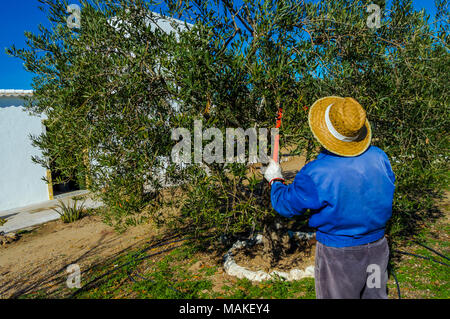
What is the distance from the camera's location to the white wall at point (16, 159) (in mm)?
12469

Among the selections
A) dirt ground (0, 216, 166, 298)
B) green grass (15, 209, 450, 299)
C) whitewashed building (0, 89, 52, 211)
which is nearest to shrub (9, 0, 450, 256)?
green grass (15, 209, 450, 299)

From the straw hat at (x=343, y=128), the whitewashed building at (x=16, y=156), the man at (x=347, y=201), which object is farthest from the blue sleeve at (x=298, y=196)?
the whitewashed building at (x=16, y=156)

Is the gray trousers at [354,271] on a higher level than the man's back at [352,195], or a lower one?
lower

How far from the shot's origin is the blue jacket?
8.41 ft

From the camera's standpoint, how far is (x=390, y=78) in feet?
13.6

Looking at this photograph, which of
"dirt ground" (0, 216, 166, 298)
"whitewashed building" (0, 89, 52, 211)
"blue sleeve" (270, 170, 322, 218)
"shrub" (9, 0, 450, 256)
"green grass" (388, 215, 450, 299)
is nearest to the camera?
"blue sleeve" (270, 170, 322, 218)

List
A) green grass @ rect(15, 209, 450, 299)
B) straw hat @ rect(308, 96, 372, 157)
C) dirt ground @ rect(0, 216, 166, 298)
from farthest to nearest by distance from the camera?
1. dirt ground @ rect(0, 216, 166, 298)
2. green grass @ rect(15, 209, 450, 299)
3. straw hat @ rect(308, 96, 372, 157)

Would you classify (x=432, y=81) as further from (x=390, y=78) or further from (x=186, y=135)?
(x=186, y=135)

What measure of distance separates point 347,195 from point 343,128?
0.60 meters

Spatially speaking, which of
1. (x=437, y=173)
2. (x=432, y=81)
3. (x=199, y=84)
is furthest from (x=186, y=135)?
(x=437, y=173)

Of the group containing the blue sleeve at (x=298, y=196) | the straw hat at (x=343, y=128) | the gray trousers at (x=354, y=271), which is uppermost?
the straw hat at (x=343, y=128)

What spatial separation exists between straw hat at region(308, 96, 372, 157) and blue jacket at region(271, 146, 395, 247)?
0.09 meters

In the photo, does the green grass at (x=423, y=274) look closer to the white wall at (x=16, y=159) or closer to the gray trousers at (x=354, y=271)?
the gray trousers at (x=354, y=271)

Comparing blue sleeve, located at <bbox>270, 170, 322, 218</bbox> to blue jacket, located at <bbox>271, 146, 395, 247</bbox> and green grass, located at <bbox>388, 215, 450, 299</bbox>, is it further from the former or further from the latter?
green grass, located at <bbox>388, 215, 450, 299</bbox>
